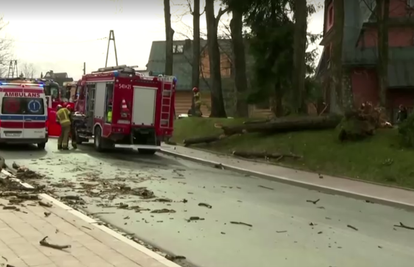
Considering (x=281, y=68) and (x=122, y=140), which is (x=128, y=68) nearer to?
(x=122, y=140)

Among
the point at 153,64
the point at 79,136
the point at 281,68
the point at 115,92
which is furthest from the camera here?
the point at 153,64

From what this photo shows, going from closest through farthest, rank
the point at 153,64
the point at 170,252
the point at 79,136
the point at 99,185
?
the point at 170,252, the point at 99,185, the point at 79,136, the point at 153,64

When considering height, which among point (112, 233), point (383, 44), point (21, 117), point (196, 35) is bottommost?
point (112, 233)

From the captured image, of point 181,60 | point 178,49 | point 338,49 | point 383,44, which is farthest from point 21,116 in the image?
point 178,49

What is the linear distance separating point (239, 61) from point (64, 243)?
21.5m

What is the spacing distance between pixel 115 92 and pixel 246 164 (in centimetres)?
563

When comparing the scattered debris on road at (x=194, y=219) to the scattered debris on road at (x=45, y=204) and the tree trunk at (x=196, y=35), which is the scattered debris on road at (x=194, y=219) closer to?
the scattered debris on road at (x=45, y=204)

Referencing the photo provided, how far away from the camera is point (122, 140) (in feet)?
67.3

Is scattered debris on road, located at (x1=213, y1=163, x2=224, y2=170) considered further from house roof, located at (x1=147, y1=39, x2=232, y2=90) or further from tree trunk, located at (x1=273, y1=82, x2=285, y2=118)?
house roof, located at (x1=147, y1=39, x2=232, y2=90)

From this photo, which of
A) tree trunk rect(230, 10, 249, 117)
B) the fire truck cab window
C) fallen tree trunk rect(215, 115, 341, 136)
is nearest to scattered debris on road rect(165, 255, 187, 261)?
the fire truck cab window

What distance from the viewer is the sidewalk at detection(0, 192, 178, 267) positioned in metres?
6.09

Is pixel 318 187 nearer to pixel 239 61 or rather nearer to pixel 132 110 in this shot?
pixel 132 110

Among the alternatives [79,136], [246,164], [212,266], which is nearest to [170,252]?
[212,266]

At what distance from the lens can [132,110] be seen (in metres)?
20.1
